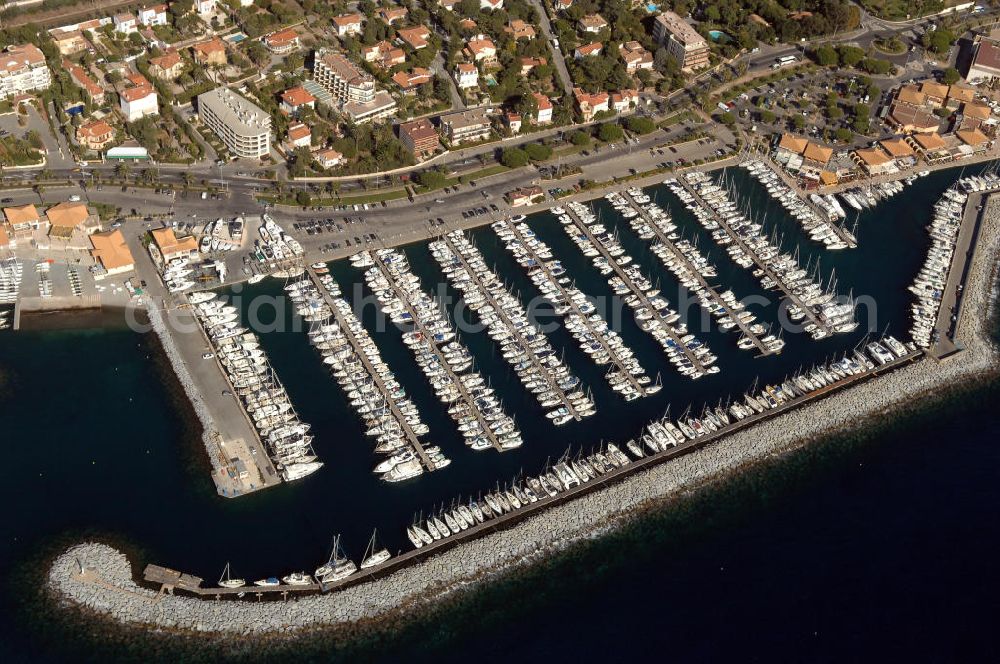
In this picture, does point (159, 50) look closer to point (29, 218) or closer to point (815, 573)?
point (29, 218)

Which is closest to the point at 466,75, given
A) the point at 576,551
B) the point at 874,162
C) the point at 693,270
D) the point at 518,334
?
the point at 693,270

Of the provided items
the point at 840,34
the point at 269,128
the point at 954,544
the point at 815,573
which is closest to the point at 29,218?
the point at 269,128

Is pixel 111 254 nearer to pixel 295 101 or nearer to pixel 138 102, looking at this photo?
pixel 138 102

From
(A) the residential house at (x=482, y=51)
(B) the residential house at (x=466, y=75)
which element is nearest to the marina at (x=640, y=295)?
(B) the residential house at (x=466, y=75)

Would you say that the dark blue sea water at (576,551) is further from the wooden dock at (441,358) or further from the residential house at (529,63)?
the residential house at (529,63)

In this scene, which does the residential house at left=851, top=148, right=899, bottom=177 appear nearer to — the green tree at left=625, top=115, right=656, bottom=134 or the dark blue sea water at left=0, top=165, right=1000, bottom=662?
the green tree at left=625, top=115, right=656, bottom=134
